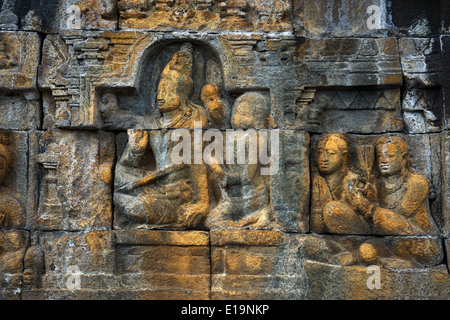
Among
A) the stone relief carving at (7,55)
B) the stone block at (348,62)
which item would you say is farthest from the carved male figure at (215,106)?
the stone relief carving at (7,55)

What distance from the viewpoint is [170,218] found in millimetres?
5543

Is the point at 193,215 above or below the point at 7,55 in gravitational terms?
below

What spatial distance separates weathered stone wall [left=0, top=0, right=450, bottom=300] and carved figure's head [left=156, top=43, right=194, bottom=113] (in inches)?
0.9

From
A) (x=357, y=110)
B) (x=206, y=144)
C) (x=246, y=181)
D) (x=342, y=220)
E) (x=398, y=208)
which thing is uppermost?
(x=357, y=110)

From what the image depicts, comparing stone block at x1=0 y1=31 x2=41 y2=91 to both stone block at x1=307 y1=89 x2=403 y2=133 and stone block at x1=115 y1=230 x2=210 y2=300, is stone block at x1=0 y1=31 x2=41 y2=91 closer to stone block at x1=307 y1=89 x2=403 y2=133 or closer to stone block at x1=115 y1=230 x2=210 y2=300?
stone block at x1=115 y1=230 x2=210 y2=300

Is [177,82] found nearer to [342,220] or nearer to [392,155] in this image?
[342,220]

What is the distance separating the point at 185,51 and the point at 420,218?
297cm

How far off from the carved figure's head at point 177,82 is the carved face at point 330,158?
1.55 metres

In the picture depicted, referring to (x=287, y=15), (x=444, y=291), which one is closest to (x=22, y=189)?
(x=287, y=15)

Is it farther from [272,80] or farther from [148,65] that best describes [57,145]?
[272,80]

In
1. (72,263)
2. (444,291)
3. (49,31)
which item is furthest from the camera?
(49,31)

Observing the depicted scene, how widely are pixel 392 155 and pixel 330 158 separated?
622mm

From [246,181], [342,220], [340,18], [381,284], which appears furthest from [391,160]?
[340,18]

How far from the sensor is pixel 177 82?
223 inches
